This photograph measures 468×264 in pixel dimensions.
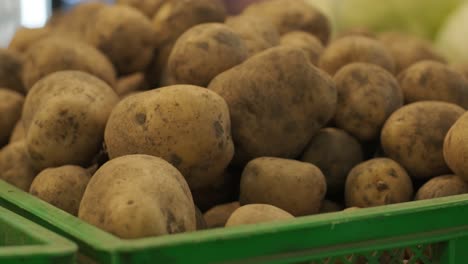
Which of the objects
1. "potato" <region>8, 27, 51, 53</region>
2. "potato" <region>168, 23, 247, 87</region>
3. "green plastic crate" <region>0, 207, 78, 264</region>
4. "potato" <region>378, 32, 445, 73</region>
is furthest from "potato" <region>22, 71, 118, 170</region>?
"potato" <region>378, 32, 445, 73</region>

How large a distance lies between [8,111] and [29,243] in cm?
55

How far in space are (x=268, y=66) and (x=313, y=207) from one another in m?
0.20

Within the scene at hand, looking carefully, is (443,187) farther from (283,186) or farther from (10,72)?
(10,72)

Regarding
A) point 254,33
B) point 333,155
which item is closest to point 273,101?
point 333,155

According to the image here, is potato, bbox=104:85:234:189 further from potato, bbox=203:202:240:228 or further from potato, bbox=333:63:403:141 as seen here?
potato, bbox=333:63:403:141

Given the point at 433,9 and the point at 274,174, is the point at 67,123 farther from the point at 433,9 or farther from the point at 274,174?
the point at 433,9

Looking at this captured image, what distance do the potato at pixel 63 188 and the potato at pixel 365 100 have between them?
386mm

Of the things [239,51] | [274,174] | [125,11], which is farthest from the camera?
[125,11]

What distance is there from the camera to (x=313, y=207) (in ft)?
3.20

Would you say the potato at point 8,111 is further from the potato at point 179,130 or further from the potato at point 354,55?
the potato at point 354,55

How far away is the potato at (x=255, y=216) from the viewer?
0.79 metres

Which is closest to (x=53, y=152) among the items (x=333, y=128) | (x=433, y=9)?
(x=333, y=128)

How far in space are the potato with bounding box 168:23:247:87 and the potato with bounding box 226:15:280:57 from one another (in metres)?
0.08

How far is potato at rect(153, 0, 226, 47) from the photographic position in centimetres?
129
